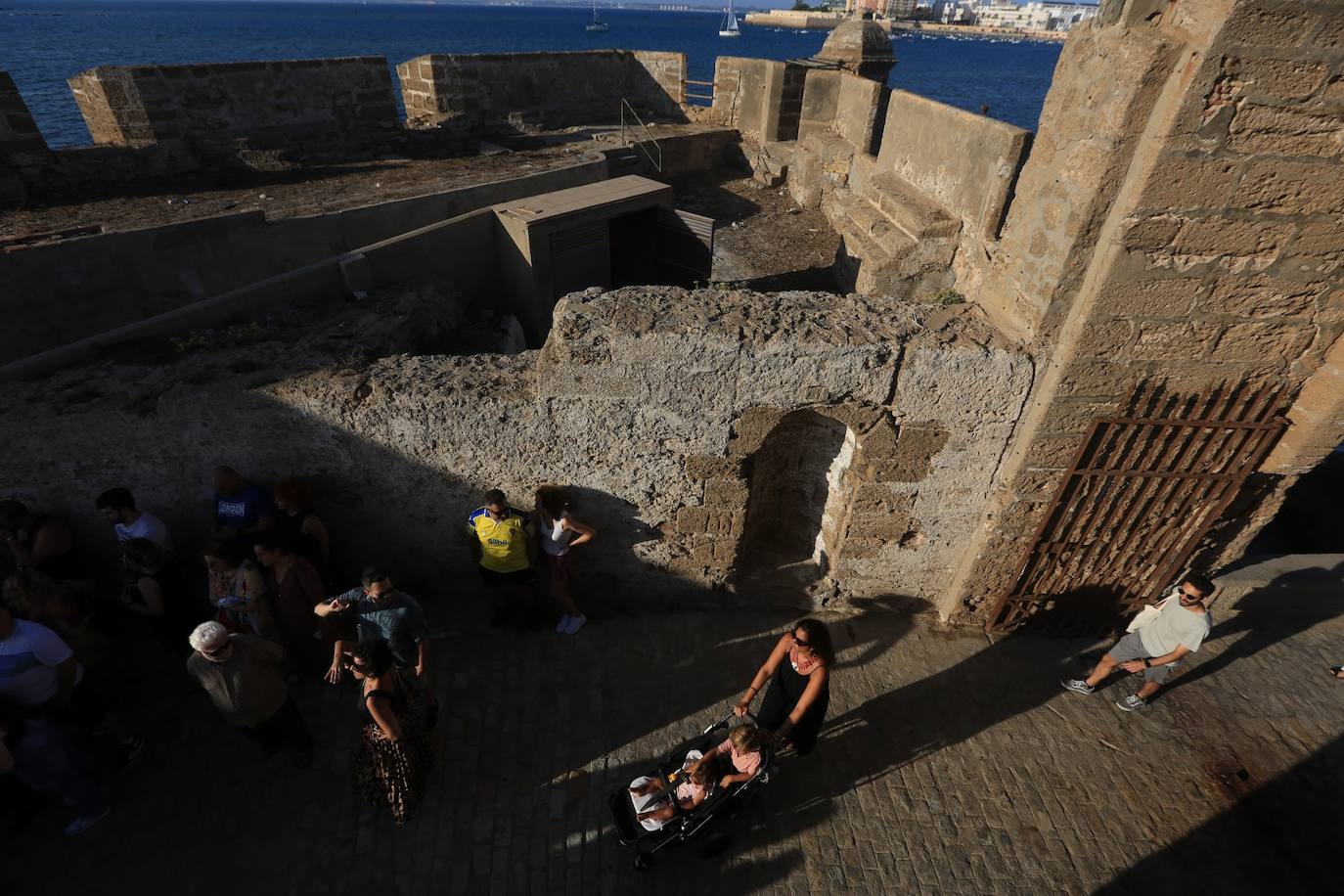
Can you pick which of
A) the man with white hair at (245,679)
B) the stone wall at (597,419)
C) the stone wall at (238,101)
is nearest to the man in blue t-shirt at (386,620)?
the man with white hair at (245,679)

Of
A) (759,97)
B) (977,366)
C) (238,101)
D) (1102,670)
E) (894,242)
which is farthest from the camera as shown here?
(759,97)

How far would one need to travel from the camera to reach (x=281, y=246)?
8.80 metres

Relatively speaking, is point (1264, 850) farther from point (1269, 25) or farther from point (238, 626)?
point (238, 626)

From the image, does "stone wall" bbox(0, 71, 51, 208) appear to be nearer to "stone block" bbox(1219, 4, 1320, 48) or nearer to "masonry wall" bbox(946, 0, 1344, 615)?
"masonry wall" bbox(946, 0, 1344, 615)

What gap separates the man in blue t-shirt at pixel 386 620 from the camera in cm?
427

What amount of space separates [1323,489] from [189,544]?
12.8 metres

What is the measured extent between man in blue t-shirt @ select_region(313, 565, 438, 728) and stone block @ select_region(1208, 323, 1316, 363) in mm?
5477

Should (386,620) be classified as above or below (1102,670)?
above

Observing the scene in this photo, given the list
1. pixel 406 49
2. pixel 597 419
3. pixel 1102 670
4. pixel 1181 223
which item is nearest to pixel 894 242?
pixel 1181 223

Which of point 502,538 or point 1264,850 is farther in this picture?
point 502,538

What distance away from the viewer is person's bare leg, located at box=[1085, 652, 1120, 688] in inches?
201

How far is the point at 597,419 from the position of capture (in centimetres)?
476

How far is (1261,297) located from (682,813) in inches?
184

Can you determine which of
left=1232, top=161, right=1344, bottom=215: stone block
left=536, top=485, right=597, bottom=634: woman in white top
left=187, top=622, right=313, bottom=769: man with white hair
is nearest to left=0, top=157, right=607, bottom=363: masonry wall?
left=536, top=485, right=597, bottom=634: woman in white top
